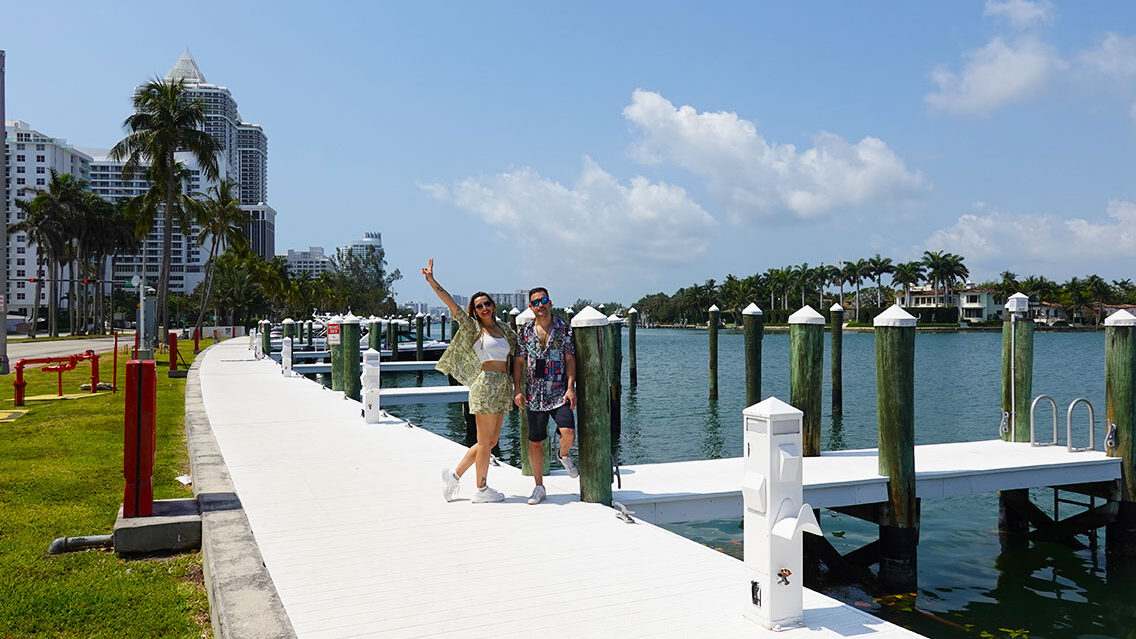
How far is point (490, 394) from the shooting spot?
6762mm

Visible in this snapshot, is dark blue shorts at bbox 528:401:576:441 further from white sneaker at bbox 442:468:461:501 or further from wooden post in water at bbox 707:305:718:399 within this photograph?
wooden post in water at bbox 707:305:718:399

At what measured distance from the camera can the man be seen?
6.80 metres

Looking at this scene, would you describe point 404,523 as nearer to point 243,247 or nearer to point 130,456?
point 130,456

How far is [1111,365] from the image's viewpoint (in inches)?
391

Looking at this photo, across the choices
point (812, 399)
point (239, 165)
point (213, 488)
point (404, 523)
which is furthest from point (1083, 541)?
point (239, 165)

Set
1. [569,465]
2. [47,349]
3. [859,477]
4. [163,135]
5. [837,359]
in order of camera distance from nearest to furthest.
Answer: [569,465] → [859,477] → [837,359] → [163,135] → [47,349]

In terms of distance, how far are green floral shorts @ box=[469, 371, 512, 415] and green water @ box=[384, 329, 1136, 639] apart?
4321mm

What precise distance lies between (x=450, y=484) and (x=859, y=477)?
4.26 m

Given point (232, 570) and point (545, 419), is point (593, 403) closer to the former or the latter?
point (545, 419)

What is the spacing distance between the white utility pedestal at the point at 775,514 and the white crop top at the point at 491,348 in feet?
9.93

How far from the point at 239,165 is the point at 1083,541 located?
19325 centimetres

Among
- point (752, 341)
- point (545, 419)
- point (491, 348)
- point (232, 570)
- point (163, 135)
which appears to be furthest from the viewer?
point (163, 135)

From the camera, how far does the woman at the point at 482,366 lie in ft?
22.1

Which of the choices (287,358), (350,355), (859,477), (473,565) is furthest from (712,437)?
(473,565)
